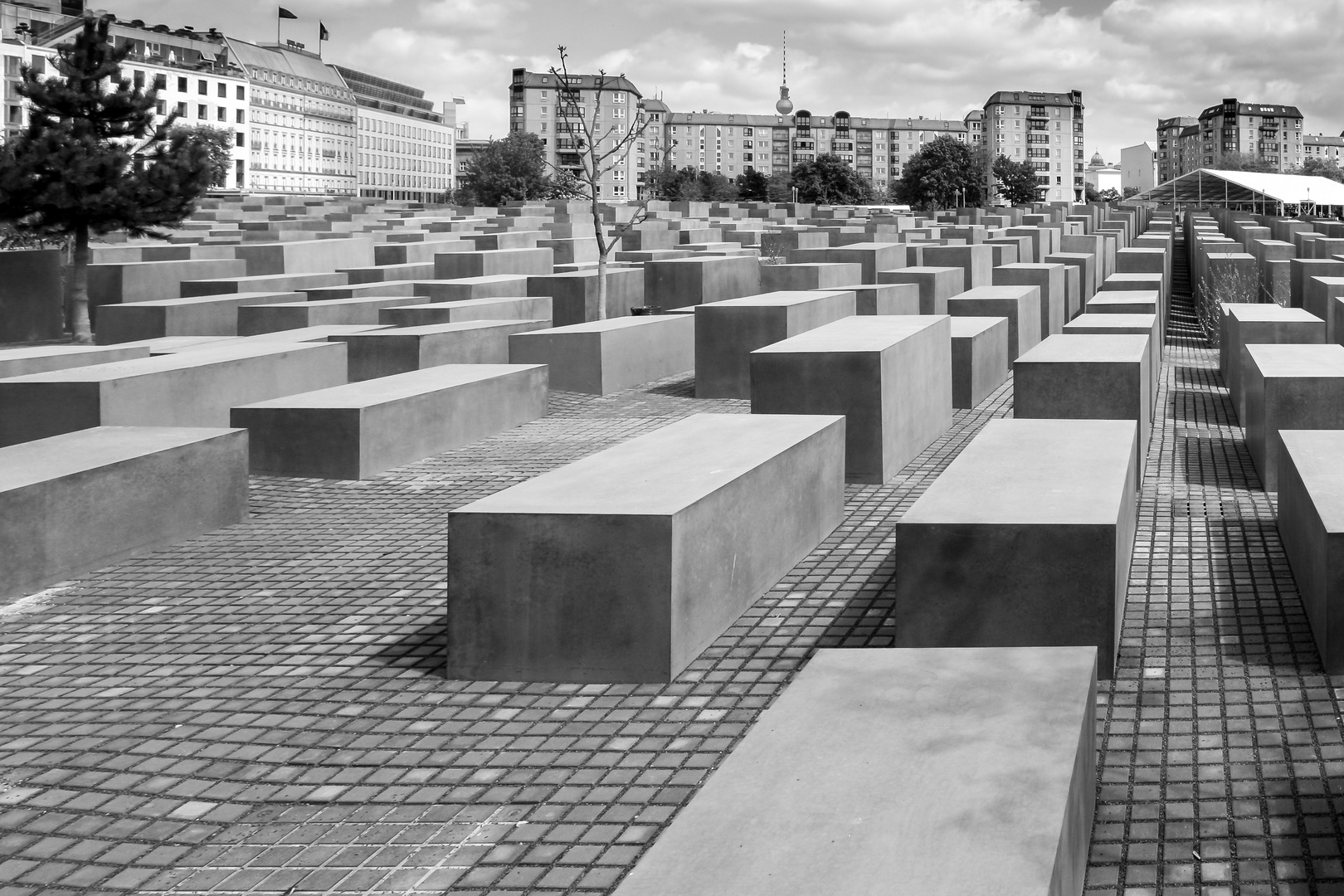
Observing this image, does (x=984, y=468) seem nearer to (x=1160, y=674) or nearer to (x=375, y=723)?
(x=1160, y=674)

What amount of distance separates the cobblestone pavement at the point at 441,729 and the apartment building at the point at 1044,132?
6978 inches

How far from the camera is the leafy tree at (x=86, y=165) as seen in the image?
20953mm

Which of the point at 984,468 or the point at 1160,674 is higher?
the point at 984,468

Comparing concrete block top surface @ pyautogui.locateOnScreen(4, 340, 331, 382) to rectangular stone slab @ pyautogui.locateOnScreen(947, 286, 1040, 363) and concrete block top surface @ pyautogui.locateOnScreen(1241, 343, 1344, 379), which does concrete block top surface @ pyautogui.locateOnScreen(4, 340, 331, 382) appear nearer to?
concrete block top surface @ pyautogui.locateOnScreen(1241, 343, 1344, 379)

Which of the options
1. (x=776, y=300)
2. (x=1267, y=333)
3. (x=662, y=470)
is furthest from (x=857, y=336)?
(x=662, y=470)

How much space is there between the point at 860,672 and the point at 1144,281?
1743cm

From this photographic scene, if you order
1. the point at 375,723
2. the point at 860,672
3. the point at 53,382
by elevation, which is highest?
the point at 53,382

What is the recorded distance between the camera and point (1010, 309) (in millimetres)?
17516

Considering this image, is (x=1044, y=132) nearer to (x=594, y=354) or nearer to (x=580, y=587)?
(x=594, y=354)

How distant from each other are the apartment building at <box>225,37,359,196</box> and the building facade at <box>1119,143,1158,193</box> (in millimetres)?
73026

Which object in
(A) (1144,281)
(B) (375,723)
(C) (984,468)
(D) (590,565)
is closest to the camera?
(B) (375,723)

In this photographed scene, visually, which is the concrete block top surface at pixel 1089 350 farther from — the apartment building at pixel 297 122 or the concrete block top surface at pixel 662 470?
the apartment building at pixel 297 122

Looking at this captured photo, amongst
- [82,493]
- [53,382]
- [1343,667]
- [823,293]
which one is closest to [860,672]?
[1343,667]

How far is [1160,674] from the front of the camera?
20.0 ft
